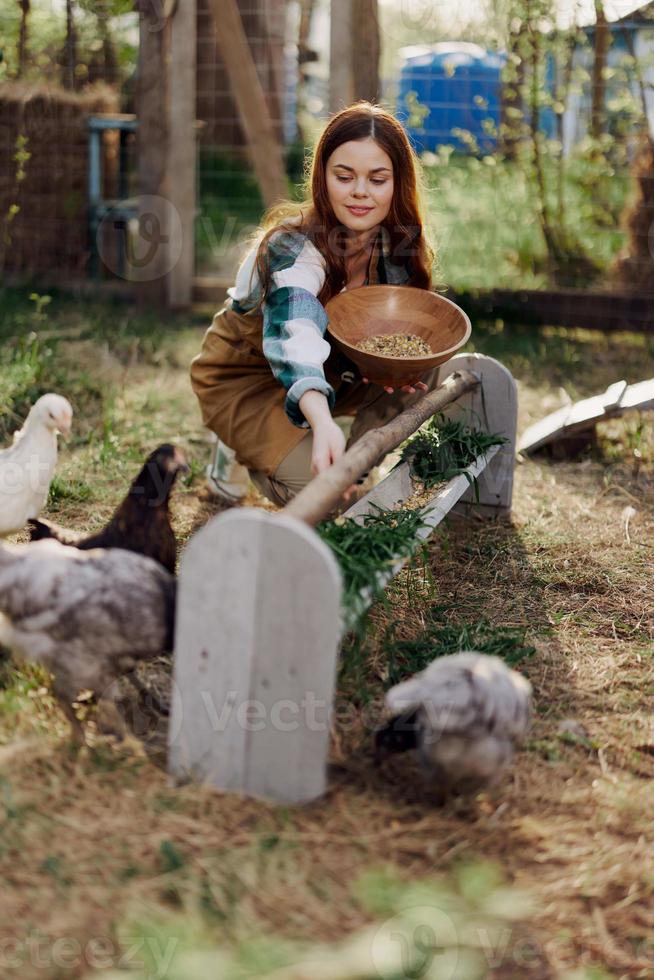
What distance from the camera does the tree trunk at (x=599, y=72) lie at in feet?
19.6

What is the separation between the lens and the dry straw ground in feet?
5.11

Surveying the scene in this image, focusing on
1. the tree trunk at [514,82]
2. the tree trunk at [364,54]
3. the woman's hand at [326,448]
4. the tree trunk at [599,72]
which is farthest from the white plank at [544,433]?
the tree trunk at [599,72]

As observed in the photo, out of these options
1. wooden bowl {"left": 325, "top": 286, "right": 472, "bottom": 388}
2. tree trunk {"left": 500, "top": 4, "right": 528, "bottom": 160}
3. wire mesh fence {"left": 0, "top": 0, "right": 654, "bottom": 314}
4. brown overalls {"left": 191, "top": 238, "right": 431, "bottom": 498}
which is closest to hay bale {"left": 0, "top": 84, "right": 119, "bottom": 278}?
wire mesh fence {"left": 0, "top": 0, "right": 654, "bottom": 314}

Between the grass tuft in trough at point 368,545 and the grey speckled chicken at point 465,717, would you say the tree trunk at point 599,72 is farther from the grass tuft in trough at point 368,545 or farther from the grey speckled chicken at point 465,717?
the grey speckled chicken at point 465,717

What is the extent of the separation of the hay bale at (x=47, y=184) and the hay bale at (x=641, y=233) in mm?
3569

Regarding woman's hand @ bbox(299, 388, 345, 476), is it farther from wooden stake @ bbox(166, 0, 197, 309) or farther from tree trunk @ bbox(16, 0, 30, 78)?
→ tree trunk @ bbox(16, 0, 30, 78)

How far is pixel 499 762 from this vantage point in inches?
72.3

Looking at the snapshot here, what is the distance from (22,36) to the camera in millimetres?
6363

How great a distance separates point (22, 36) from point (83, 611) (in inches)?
222

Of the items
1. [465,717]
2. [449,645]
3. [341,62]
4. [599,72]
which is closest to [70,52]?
[341,62]

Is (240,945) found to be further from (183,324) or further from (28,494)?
(183,324)

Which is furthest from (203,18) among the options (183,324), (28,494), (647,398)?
(28,494)

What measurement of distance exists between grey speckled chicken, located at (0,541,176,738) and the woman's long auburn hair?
116cm

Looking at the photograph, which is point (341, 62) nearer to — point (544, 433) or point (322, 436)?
point (544, 433)
